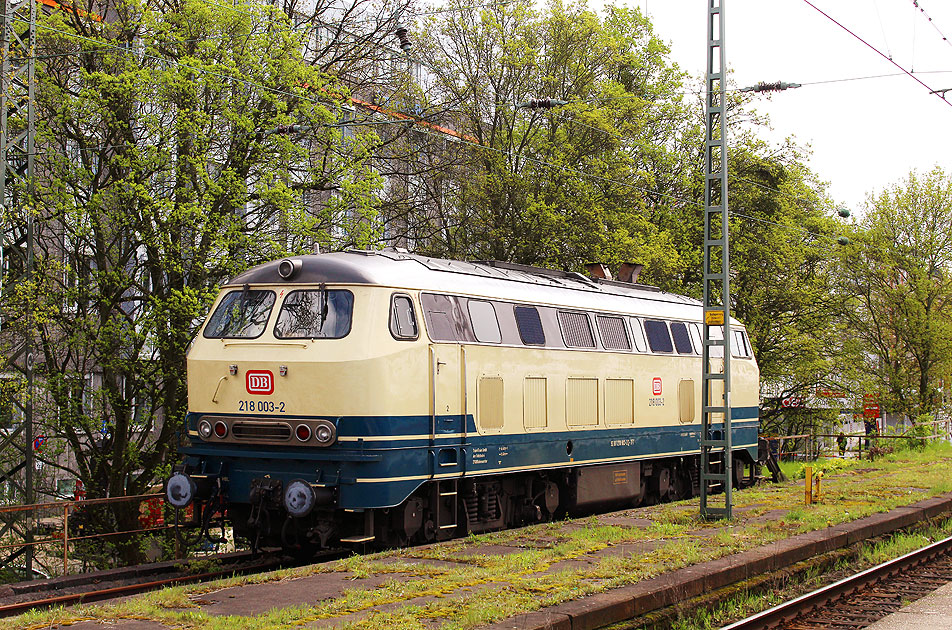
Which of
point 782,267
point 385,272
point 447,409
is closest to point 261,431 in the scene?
point 447,409

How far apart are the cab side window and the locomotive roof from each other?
0.18 metres

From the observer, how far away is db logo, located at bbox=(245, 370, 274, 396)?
12.3 m

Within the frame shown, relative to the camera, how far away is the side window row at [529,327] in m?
12.6

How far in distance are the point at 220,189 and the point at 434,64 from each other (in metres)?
13.7

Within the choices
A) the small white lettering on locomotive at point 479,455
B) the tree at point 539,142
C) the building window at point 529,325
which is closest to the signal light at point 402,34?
the tree at point 539,142

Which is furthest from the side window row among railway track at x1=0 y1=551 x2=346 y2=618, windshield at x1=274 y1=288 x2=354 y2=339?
railway track at x1=0 y1=551 x2=346 y2=618

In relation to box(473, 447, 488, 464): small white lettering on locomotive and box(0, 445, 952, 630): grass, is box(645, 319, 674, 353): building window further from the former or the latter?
box(473, 447, 488, 464): small white lettering on locomotive

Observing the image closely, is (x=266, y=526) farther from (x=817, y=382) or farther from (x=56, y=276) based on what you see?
(x=817, y=382)

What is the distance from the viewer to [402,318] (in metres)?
12.5

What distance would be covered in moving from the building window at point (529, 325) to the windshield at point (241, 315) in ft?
12.2

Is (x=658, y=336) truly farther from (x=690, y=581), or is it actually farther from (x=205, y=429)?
(x=690, y=581)

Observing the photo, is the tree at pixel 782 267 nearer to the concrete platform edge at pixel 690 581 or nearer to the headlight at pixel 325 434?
the concrete platform edge at pixel 690 581

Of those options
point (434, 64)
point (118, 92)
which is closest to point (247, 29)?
point (118, 92)

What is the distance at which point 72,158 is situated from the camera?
18.3 m
